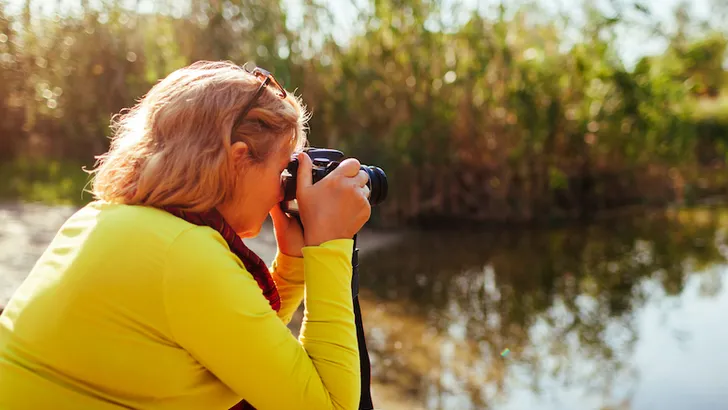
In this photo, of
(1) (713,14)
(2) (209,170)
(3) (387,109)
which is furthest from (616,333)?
(1) (713,14)

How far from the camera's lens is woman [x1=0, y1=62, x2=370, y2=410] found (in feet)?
3.25

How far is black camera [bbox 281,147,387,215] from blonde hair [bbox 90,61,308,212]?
0.11 meters

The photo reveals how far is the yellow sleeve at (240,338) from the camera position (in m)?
0.98

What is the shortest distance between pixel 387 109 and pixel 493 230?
5.06 feet

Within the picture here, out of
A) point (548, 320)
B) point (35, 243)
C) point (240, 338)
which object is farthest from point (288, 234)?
point (35, 243)

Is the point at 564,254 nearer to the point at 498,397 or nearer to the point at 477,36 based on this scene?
the point at 477,36

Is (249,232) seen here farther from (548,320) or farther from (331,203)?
(548,320)

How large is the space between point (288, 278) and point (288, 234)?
3.8 inches

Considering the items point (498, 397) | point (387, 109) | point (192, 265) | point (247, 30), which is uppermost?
point (247, 30)

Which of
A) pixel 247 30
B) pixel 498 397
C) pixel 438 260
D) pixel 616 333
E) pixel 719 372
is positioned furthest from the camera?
pixel 247 30

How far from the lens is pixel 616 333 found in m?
3.79

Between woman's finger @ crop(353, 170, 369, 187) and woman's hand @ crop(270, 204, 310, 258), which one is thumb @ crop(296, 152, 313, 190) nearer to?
woman's finger @ crop(353, 170, 369, 187)

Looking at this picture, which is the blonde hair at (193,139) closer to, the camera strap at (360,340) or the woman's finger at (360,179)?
the woman's finger at (360,179)

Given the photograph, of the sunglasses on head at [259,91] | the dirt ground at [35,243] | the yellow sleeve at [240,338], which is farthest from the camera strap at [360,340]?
the dirt ground at [35,243]
